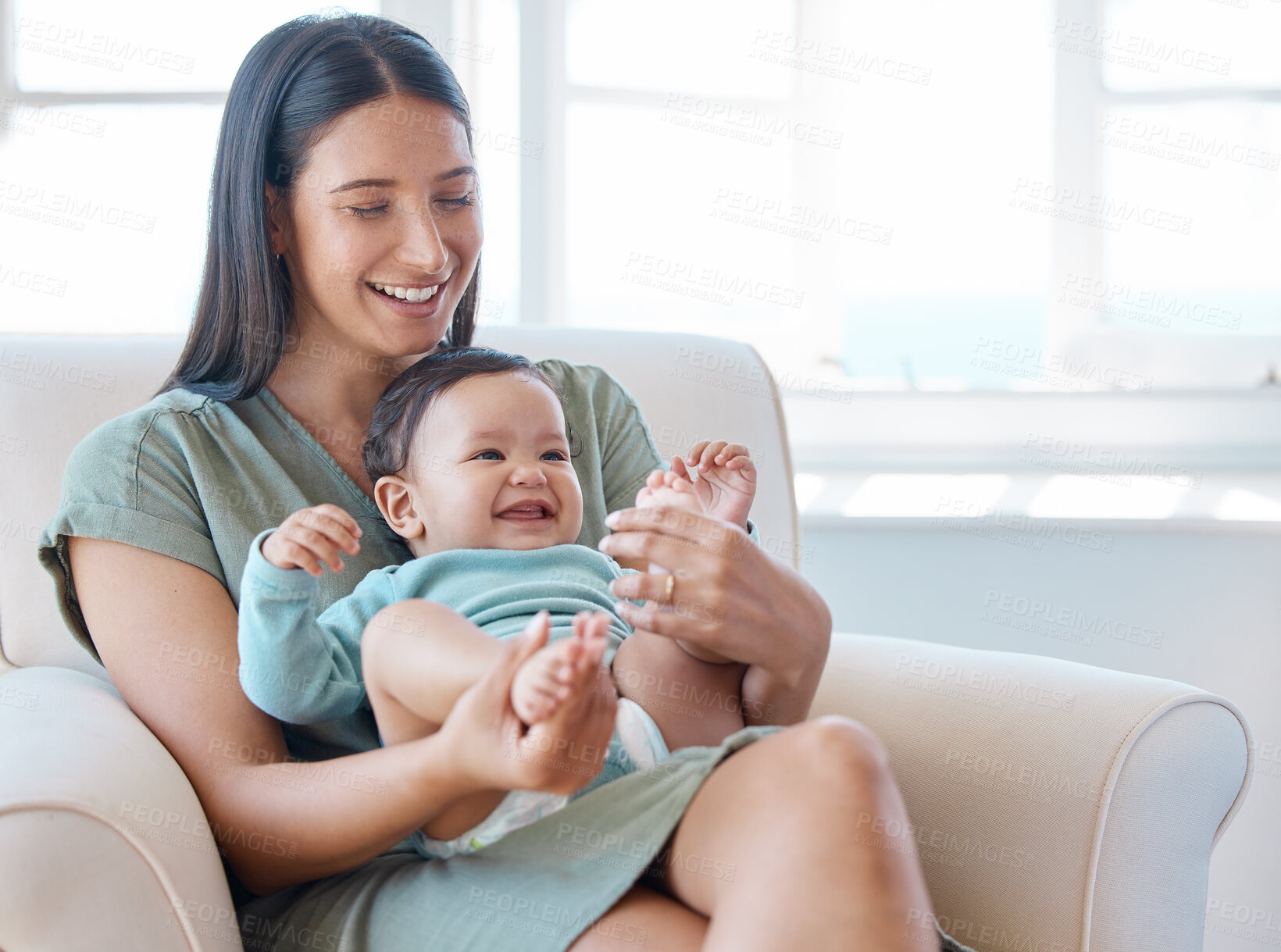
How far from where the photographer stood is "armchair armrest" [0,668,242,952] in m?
0.71

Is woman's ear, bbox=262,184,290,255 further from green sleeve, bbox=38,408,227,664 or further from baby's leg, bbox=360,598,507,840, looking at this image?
baby's leg, bbox=360,598,507,840

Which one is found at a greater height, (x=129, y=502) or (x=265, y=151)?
(x=265, y=151)

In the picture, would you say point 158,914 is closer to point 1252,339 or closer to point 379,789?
point 379,789

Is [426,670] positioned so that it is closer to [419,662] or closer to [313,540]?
[419,662]

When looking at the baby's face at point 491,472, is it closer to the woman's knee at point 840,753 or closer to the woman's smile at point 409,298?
the woman's smile at point 409,298

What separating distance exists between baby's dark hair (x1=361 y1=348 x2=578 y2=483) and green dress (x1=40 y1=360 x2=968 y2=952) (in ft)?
0.18

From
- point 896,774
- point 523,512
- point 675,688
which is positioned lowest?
point 896,774

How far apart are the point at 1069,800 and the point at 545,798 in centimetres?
48

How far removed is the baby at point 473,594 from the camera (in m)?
0.83

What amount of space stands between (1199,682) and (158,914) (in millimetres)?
1670

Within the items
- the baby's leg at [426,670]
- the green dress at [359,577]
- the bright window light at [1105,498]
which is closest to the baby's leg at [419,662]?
the baby's leg at [426,670]

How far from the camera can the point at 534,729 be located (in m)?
0.72

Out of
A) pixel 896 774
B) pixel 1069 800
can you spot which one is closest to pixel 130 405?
pixel 896 774

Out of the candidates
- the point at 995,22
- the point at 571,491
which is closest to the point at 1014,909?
the point at 571,491
